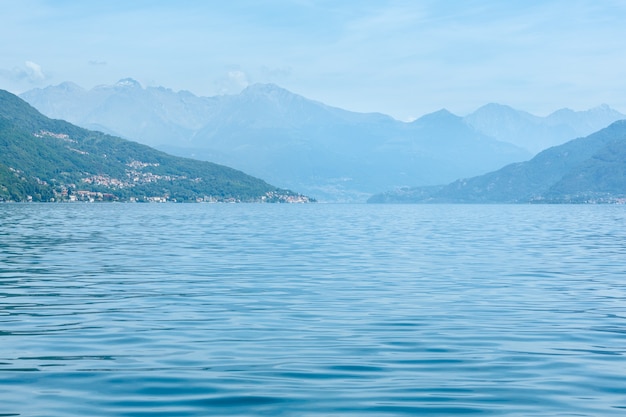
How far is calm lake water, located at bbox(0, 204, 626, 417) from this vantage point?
63.0ft

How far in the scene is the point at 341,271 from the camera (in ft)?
161

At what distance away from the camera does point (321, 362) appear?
2291cm

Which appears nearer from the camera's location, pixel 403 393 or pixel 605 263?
pixel 403 393

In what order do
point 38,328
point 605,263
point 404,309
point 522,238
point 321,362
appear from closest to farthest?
point 321,362 → point 38,328 → point 404,309 → point 605,263 → point 522,238

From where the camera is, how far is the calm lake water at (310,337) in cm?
1920

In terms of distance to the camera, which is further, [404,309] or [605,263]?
[605,263]

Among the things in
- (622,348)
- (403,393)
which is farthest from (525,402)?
(622,348)

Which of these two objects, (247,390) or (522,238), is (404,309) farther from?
(522,238)

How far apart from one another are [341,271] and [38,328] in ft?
77.0

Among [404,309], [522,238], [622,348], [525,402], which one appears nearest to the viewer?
[525,402]

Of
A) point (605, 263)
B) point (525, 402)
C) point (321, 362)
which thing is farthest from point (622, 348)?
point (605, 263)

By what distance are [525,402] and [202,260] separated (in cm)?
3874

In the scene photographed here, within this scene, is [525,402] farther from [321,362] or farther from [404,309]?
[404,309]

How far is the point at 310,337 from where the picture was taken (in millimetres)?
26703
